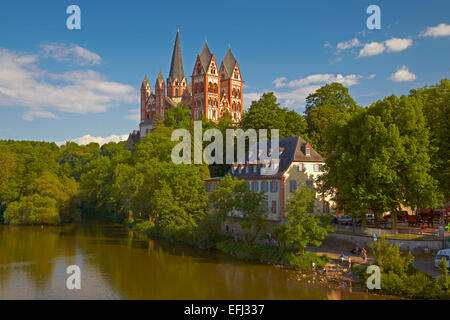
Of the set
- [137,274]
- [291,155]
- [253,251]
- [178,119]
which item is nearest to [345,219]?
[291,155]

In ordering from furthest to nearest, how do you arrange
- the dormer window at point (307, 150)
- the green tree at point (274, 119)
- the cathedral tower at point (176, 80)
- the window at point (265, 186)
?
the cathedral tower at point (176, 80)
the green tree at point (274, 119)
the window at point (265, 186)
the dormer window at point (307, 150)

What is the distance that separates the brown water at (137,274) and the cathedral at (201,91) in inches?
2560

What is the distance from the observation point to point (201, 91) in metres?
115

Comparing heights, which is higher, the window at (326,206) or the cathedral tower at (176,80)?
the cathedral tower at (176,80)

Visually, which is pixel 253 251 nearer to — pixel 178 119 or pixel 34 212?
pixel 34 212

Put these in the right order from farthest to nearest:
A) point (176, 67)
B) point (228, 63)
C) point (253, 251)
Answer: point (176, 67)
point (228, 63)
point (253, 251)

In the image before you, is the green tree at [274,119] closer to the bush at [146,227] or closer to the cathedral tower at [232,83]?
the bush at [146,227]

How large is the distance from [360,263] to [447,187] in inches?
393

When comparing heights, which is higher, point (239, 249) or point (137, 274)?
point (239, 249)

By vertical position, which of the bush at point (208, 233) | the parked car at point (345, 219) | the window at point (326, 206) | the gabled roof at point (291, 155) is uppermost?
the gabled roof at point (291, 155)

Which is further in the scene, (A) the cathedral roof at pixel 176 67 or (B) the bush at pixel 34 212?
(A) the cathedral roof at pixel 176 67

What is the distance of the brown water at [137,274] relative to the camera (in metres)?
25.7

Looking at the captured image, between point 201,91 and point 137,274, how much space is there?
8868 cm

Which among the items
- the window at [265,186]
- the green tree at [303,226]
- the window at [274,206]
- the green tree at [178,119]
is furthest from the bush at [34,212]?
the green tree at [303,226]
